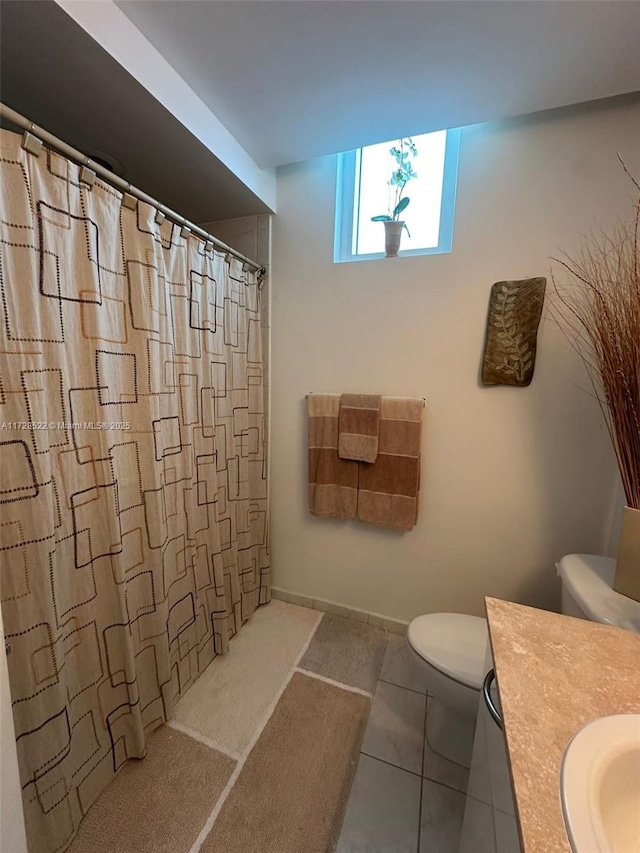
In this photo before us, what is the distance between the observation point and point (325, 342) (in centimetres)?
174

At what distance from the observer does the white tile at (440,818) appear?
101 centimetres

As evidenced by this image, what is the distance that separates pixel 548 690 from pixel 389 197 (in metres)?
1.88

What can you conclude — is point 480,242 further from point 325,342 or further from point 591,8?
point 325,342

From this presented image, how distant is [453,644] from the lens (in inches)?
48.1

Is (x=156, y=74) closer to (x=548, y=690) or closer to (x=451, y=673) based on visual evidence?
(x=548, y=690)

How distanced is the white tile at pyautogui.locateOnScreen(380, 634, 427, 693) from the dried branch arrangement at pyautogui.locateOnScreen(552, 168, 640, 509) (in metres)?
1.15

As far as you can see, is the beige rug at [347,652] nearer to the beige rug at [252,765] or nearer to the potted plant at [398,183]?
the beige rug at [252,765]

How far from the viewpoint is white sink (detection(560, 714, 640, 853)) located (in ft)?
1.37

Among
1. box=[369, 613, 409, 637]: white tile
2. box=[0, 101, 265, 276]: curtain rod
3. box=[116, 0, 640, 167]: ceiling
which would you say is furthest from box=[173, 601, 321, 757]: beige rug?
box=[116, 0, 640, 167]: ceiling

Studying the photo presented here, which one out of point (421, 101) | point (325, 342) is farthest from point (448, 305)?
point (421, 101)

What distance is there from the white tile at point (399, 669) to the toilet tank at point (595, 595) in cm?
68

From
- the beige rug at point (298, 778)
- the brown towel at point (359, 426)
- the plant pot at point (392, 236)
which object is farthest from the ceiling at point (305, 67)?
the beige rug at point (298, 778)

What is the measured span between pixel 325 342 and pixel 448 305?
1.96 feet

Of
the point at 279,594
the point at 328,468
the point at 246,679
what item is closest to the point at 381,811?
the point at 246,679
